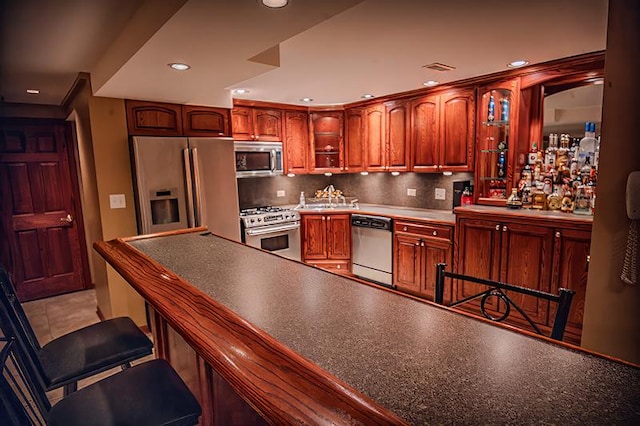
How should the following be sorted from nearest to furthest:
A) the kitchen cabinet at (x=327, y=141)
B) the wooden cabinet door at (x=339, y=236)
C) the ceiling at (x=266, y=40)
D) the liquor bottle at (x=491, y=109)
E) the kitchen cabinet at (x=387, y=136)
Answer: the ceiling at (x=266, y=40)
the liquor bottle at (x=491, y=109)
the kitchen cabinet at (x=387, y=136)
the wooden cabinet door at (x=339, y=236)
the kitchen cabinet at (x=327, y=141)

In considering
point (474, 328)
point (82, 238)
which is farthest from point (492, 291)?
point (82, 238)

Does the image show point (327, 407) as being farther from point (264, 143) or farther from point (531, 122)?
point (264, 143)

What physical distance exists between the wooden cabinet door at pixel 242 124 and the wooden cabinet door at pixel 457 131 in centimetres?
225

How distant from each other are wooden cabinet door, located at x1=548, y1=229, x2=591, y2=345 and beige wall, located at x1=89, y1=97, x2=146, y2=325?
3579 millimetres

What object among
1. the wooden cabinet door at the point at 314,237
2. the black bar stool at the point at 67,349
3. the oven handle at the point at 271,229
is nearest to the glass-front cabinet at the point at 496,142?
the wooden cabinet door at the point at 314,237

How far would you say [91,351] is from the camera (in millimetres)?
1541

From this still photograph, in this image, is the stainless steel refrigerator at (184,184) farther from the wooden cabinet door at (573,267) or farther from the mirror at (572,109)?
the mirror at (572,109)

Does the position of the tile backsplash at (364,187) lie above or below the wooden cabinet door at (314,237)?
above

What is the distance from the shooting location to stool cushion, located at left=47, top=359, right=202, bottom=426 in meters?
1.09

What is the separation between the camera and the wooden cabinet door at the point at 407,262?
150 inches

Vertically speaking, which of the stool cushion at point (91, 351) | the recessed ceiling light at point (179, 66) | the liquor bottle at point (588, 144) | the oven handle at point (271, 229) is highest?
the recessed ceiling light at point (179, 66)

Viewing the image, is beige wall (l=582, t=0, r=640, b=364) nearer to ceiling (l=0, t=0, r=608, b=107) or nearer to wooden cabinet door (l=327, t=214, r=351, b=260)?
ceiling (l=0, t=0, r=608, b=107)

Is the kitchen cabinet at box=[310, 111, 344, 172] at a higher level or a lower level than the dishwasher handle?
higher

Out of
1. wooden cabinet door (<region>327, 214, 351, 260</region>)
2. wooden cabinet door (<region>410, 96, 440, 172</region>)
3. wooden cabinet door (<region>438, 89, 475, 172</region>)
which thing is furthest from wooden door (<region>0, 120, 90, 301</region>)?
wooden cabinet door (<region>438, 89, 475, 172</region>)
